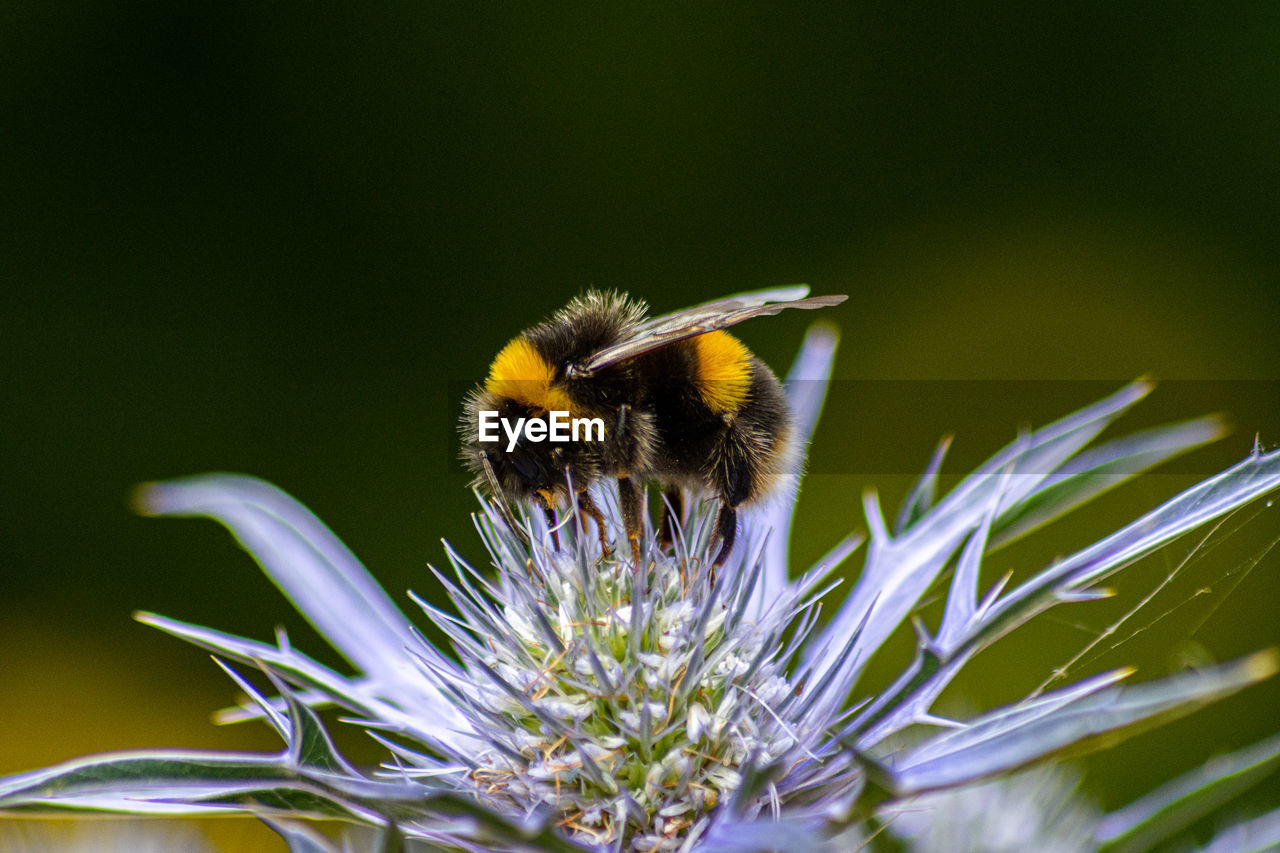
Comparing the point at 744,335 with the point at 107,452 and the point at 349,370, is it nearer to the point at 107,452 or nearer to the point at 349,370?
the point at 349,370

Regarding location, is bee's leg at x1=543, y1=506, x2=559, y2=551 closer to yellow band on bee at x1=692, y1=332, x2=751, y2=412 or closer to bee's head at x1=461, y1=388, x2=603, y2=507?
bee's head at x1=461, y1=388, x2=603, y2=507

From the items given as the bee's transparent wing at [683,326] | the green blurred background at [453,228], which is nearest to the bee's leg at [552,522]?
the bee's transparent wing at [683,326]

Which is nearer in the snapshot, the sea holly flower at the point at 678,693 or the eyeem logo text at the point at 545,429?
the sea holly flower at the point at 678,693

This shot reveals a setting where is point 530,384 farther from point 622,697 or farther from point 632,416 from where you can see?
point 622,697

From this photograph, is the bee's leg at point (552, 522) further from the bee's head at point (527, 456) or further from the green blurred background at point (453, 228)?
the green blurred background at point (453, 228)

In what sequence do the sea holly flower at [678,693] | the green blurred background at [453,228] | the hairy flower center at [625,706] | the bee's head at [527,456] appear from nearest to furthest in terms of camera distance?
the sea holly flower at [678,693] < the hairy flower center at [625,706] < the bee's head at [527,456] < the green blurred background at [453,228]

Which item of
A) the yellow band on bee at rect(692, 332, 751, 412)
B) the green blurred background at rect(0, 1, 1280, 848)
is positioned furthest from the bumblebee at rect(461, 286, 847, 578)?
the green blurred background at rect(0, 1, 1280, 848)
